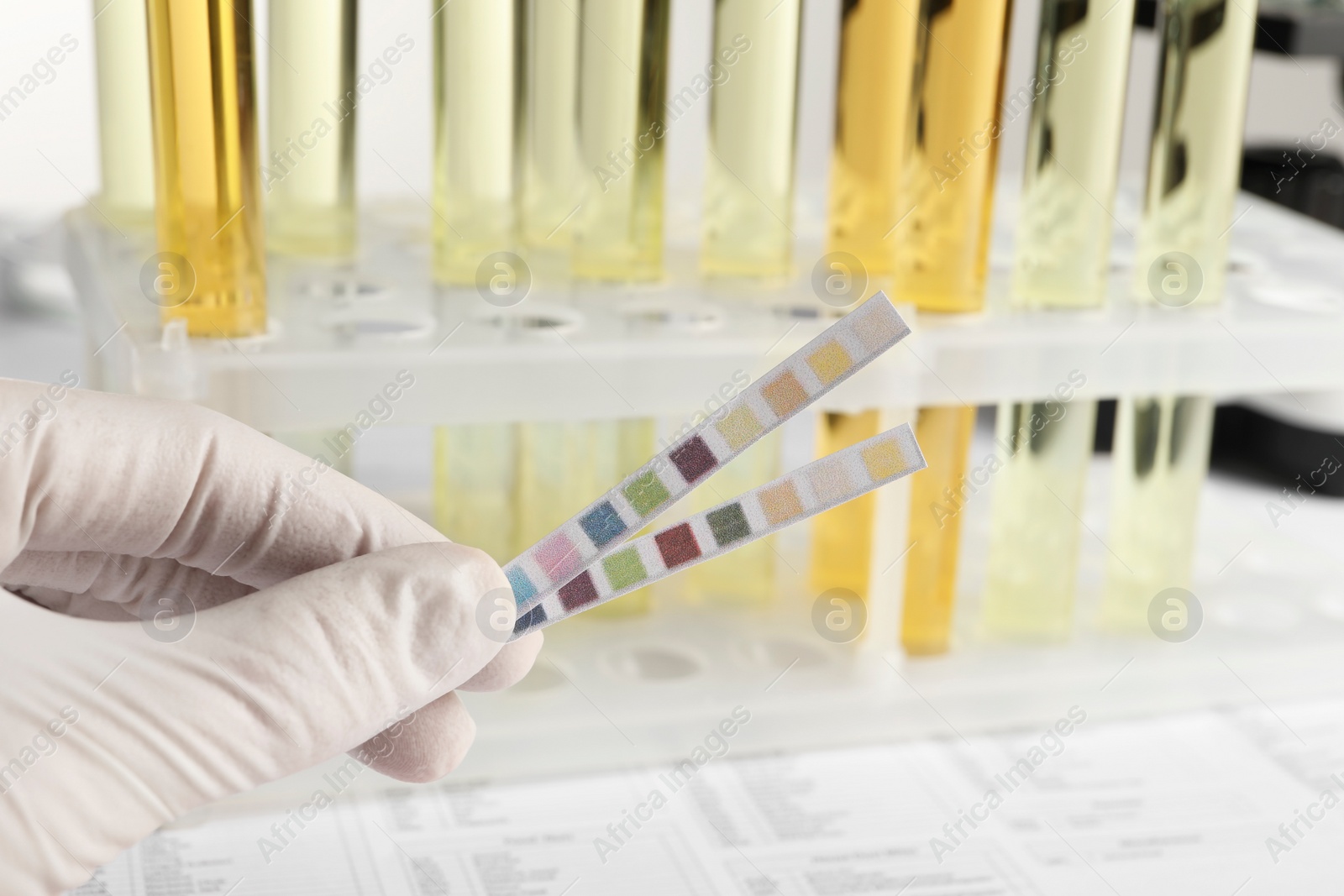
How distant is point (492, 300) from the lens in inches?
21.8

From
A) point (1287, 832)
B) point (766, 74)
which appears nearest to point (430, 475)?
point (766, 74)

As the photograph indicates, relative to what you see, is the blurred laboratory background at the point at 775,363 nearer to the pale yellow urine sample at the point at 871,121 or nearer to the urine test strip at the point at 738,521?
the pale yellow urine sample at the point at 871,121

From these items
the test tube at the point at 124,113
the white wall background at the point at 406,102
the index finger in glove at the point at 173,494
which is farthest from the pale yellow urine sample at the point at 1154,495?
the white wall background at the point at 406,102

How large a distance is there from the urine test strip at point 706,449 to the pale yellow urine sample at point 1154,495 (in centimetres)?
28

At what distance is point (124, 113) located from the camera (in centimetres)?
64

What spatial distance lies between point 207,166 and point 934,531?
32 centimetres

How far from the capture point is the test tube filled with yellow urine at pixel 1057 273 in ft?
1.83

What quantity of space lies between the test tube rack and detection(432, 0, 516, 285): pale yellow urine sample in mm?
21

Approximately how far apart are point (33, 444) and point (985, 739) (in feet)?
1.31

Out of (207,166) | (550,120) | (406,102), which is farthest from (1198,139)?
(406,102)

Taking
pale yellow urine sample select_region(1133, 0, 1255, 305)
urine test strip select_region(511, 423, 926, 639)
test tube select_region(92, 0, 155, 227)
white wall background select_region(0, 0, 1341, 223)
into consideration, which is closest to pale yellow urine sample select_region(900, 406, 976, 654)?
pale yellow urine sample select_region(1133, 0, 1255, 305)

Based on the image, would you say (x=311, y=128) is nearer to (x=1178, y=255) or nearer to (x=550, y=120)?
(x=550, y=120)

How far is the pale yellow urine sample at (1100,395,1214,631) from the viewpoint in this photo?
2.04 feet

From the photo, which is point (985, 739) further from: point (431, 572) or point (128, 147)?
point (128, 147)
